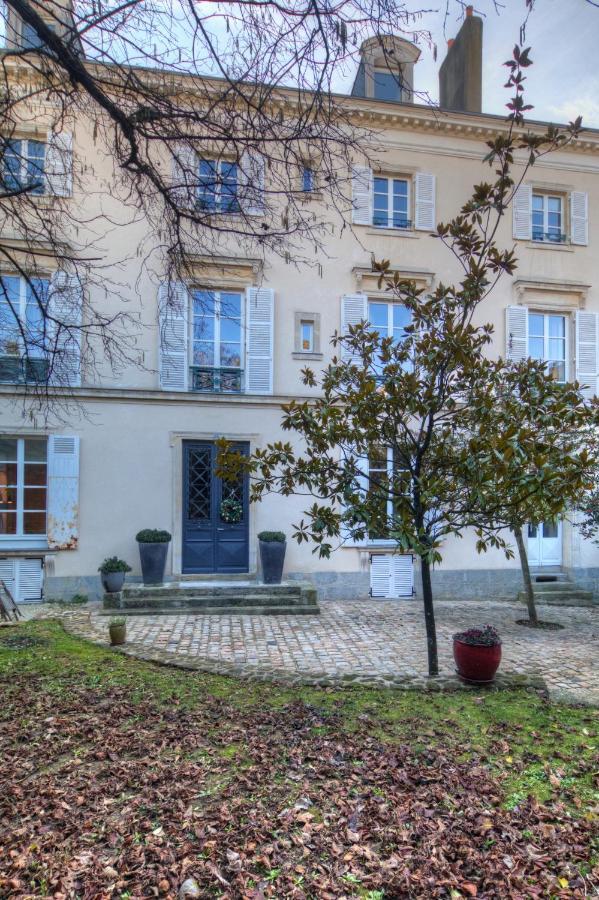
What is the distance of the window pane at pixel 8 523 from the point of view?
9.23 meters

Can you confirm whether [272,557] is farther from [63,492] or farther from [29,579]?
[29,579]

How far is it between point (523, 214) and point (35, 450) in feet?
36.3

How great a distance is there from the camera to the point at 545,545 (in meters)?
11.0

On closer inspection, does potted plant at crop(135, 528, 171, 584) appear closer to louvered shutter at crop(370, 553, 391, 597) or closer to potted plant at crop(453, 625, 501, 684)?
louvered shutter at crop(370, 553, 391, 597)

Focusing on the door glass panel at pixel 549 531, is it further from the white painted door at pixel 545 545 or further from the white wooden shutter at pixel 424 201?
the white wooden shutter at pixel 424 201

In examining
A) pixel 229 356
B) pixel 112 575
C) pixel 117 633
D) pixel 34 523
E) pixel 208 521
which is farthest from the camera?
pixel 229 356

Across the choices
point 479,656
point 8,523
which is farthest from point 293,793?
point 8,523

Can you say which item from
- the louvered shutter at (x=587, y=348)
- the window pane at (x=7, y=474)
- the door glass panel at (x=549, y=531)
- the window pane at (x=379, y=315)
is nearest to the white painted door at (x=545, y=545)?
the door glass panel at (x=549, y=531)

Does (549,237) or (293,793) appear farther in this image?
(549,237)

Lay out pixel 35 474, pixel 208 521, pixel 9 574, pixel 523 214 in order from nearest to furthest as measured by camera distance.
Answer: pixel 9 574 < pixel 35 474 < pixel 208 521 < pixel 523 214

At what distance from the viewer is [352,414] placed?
16.2 ft

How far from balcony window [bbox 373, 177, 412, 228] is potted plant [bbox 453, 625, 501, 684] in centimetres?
856

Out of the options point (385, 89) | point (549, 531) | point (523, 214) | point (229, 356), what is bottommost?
point (549, 531)

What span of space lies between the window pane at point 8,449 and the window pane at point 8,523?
39.2 inches
